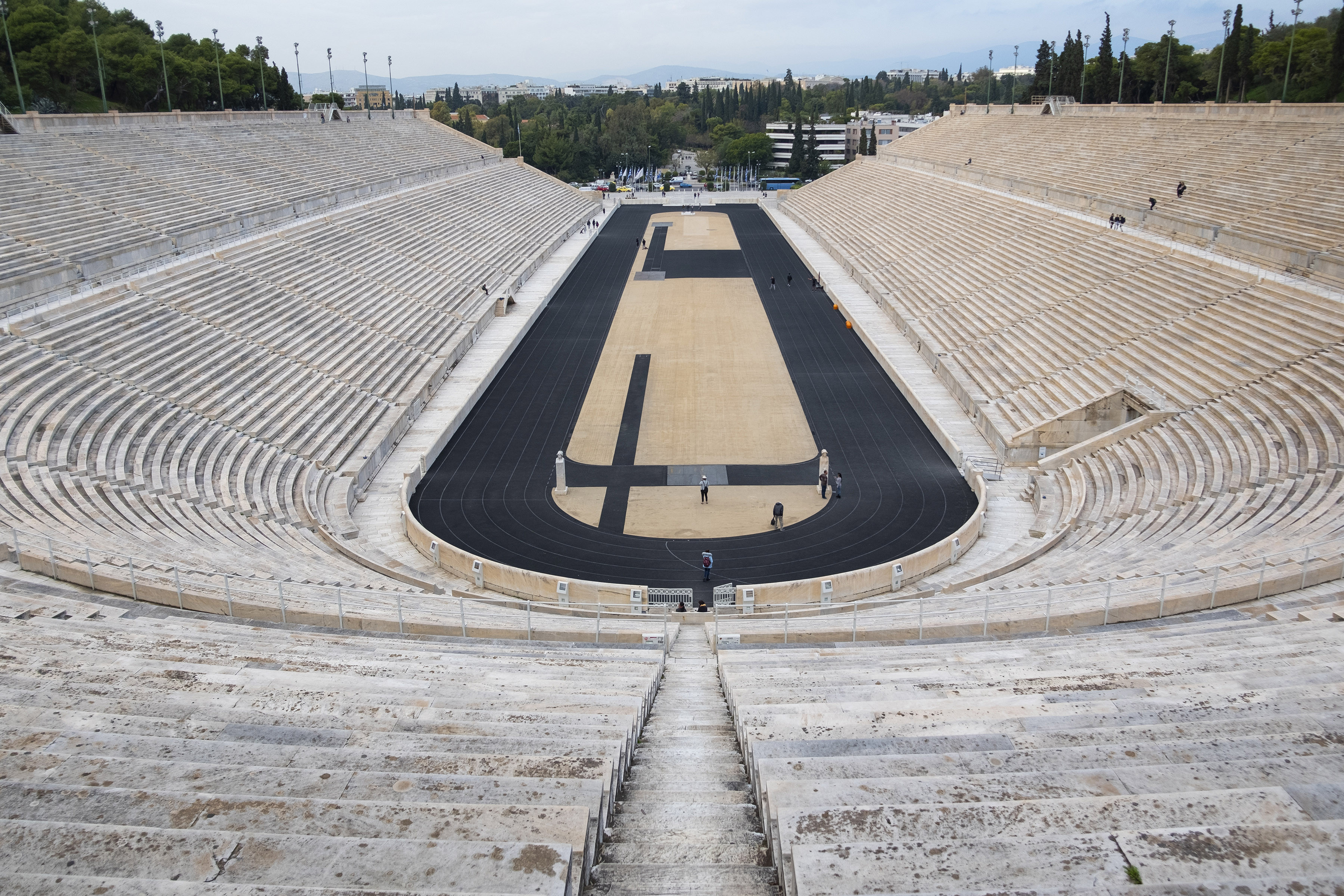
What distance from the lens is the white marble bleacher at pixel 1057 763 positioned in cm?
499

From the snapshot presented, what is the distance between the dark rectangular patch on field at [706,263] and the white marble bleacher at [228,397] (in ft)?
49.4

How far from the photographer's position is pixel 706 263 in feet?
160

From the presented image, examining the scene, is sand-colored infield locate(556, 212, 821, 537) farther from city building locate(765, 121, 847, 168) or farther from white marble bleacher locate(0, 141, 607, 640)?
city building locate(765, 121, 847, 168)

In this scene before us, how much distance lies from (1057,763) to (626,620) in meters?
7.24

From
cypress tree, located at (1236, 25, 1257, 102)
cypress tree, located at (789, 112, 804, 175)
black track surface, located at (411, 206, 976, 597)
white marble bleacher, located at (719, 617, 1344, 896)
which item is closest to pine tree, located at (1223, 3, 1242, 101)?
cypress tree, located at (1236, 25, 1257, 102)

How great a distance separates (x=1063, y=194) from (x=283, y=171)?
30.4 metres

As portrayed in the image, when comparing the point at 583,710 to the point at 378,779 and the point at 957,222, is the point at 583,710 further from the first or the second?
the point at 957,222

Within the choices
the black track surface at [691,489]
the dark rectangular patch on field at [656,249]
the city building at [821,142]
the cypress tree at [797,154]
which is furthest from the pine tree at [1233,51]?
the city building at [821,142]

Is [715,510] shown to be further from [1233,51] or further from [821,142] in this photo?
[821,142]

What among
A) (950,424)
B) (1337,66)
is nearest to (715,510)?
(950,424)

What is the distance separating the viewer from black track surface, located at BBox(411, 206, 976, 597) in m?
16.9

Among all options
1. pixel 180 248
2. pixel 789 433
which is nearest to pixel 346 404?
pixel 180 248

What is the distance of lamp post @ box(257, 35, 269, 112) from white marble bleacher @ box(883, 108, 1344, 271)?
46.0 meters

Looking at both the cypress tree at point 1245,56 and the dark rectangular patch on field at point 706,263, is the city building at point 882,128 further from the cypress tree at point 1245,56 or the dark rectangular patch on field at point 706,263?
the dark rectangular patch on field at point 706,263
